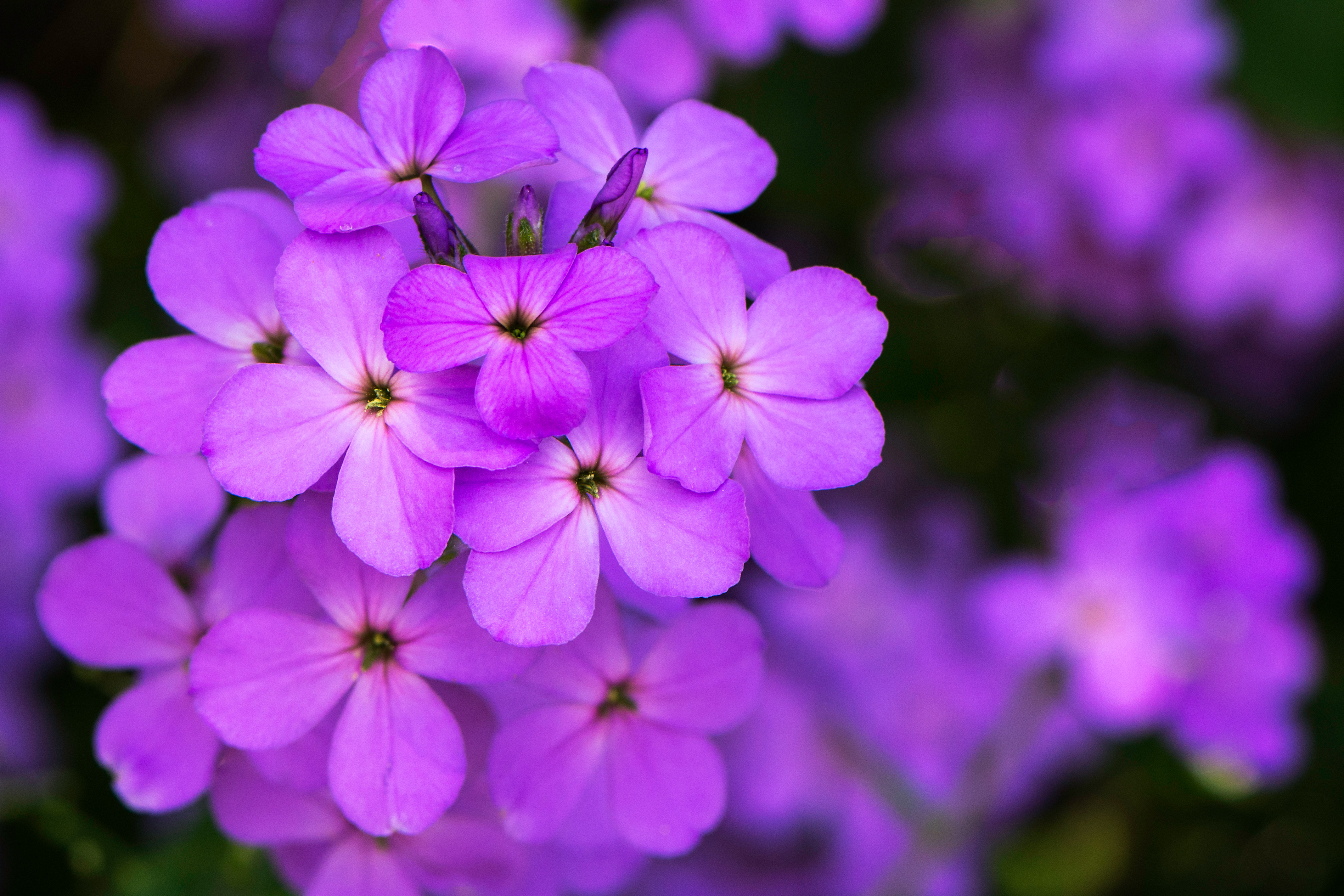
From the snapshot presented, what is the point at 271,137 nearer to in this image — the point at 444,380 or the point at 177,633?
the point at 444,380

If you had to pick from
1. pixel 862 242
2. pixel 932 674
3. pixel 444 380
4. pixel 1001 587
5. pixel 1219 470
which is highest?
pixel 444 380

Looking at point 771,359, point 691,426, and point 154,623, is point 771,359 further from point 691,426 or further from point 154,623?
point 154,623

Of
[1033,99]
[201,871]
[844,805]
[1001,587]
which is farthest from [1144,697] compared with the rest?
[201,871]

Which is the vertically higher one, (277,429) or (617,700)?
(277,429)

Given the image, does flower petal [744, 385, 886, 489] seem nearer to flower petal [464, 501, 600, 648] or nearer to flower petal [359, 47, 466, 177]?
flower petal [464, 501, 600, 648]

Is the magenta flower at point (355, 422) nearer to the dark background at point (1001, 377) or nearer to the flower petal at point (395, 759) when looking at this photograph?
the flower petal at point (395, 759)

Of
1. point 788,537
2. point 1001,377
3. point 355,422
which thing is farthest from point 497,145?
point 1001,377

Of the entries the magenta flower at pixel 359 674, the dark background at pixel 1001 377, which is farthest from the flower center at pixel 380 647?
the dark background at pixel 1001 377
